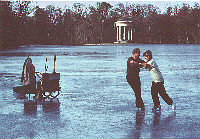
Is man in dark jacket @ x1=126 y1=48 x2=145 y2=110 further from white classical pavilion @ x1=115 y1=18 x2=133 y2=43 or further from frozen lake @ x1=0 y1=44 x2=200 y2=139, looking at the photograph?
white classical pavilion @ x1=115 y1=18 x2=133 y2=43

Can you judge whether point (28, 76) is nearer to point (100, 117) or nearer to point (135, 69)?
point (135, 69)

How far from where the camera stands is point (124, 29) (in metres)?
138

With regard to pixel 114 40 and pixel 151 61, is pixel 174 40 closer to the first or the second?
pixel 114 40

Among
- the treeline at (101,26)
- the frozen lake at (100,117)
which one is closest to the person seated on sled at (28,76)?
the frozen lake at (100,117)

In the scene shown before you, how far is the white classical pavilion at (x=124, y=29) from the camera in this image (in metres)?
139

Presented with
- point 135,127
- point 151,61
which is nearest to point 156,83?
point 151,61

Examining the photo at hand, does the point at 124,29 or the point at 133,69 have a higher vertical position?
the point at 124,29

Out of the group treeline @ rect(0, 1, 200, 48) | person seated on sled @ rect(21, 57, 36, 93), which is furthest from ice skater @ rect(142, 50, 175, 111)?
treeline @ rect(0, 1, 200, 48)

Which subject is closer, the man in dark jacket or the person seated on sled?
the man in dark jacket

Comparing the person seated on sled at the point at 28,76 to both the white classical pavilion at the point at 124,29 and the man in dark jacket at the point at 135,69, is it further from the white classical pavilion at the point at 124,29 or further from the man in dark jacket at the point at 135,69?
the white classical pavilion at the point at 124,29

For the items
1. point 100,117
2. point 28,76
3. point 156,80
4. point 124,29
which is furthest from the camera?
point 124,29

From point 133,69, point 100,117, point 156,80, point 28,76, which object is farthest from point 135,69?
point 28,76

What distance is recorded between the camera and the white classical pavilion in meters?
139

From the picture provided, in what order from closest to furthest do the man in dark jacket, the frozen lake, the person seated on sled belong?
the frozen lake < the man in dark jacket < the person seated on sled
